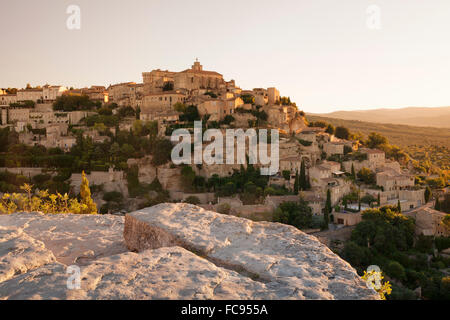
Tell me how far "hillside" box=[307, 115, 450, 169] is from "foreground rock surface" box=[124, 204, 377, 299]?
6095 cm

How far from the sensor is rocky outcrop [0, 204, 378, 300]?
2490mm

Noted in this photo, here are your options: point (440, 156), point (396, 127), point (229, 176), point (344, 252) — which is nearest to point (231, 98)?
point (229, 176)

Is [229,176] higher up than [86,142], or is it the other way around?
[86,142]

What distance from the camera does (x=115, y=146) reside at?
4062cm

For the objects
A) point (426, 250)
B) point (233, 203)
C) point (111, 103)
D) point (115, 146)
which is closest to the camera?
point (426, 250)

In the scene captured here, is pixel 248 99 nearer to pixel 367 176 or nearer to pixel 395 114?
pixel 367 176

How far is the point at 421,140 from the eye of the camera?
3187 inches

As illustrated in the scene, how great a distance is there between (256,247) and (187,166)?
113ft

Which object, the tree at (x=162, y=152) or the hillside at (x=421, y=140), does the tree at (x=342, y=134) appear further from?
the tree at (x=162, y=152)

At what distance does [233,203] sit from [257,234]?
1092 inches

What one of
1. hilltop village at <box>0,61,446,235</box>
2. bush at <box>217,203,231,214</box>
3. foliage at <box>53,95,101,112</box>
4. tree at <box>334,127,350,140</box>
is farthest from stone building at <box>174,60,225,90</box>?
bush at <box>217,203,231,214</box>

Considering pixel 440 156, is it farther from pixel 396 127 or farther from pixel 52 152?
pixel 52 152

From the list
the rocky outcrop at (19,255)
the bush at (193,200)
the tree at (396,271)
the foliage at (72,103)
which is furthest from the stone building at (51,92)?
the rocky outcrop at (19,255)
